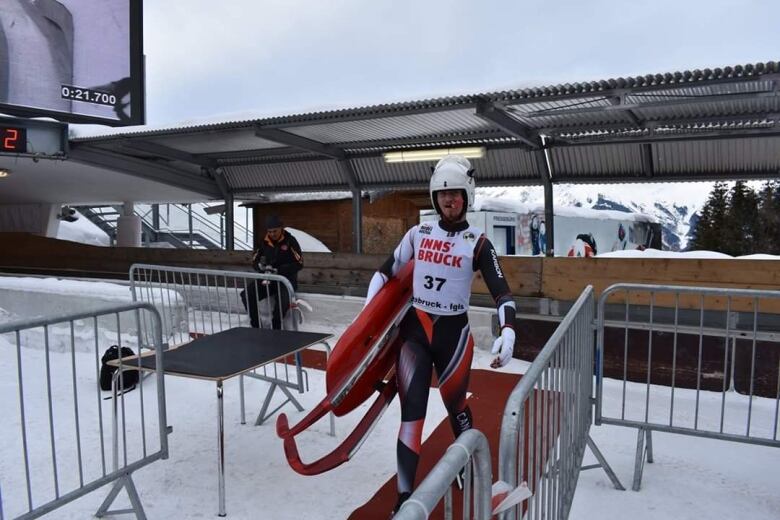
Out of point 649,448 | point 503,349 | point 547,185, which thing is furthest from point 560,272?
point 503,349

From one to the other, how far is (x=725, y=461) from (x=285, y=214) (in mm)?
15826

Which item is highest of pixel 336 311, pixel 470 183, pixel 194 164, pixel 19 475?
pixel 194 164

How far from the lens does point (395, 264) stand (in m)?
3.81

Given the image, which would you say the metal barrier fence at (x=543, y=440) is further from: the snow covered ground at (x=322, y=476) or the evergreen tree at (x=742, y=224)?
the evergreen tree at (x=742, y=224)

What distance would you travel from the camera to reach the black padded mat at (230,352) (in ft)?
11.3

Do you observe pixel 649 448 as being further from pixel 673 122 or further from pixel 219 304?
pixel 673 122

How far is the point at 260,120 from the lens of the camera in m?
9.10

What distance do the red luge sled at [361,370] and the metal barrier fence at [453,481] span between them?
6.17ft

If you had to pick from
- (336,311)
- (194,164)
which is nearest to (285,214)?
(194,164)

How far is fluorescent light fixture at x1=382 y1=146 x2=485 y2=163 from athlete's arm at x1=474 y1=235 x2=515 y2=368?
7.24 m

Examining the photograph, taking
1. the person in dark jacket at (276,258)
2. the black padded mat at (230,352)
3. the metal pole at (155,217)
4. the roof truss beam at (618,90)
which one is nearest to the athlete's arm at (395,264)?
the black padded mat at (230,352)

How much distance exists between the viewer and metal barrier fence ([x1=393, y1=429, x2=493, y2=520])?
1166 millimetres

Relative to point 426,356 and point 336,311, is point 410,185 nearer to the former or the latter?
point 336,311

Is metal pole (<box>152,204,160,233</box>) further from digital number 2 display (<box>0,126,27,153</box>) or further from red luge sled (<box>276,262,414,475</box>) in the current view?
red luge sled (<box>276,262,414,475</box>)
